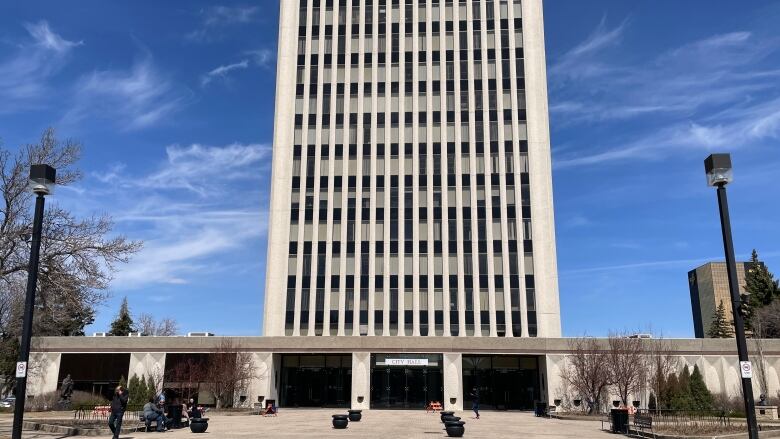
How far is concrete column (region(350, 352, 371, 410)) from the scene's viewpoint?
49406mm

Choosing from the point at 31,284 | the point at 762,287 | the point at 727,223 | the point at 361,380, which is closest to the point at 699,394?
the point at 361,380

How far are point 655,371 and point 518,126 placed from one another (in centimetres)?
2806

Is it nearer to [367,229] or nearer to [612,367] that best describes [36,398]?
[367,229]

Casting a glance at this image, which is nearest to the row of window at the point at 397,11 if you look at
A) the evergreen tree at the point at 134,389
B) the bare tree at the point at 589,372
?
the bare tree at the point at 589,372

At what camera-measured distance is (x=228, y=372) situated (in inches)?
1806

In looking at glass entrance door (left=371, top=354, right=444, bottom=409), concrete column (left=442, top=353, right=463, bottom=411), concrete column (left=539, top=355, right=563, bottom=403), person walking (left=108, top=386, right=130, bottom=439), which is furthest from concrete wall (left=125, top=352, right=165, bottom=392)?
concrete column (left=539, top=355, right=563, bottom=403)

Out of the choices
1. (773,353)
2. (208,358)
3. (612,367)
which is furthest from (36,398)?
(773,353)

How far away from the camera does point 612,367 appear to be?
135 ft

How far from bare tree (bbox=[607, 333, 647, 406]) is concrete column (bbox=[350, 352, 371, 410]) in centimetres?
1843

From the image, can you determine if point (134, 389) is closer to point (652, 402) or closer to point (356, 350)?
point (356, 350)

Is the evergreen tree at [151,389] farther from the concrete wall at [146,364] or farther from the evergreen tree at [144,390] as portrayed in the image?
the concrete wall at [146,364]

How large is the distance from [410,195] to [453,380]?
67.8 feet

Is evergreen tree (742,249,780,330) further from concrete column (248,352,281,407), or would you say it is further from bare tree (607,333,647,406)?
concrete column (248,352,281,407)

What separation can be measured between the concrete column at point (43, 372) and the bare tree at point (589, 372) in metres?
39.5
